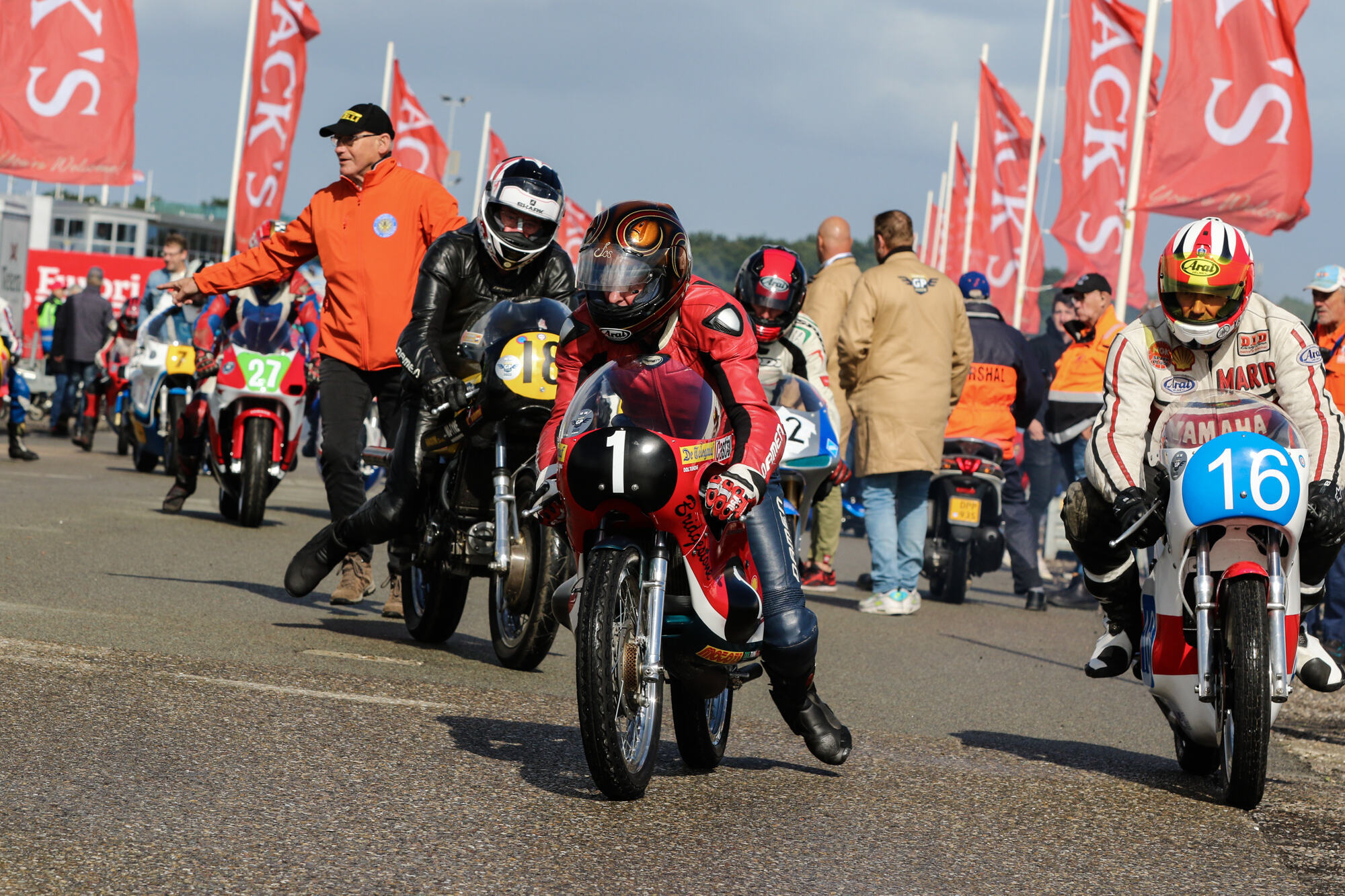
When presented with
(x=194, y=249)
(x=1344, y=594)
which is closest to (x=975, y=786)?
(x=1344, y=594)

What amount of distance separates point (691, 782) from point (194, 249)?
96.6m

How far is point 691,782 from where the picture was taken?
530 centimetres

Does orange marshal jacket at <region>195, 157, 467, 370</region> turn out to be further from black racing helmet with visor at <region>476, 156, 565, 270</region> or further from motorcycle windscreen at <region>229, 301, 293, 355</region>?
motorcycle windscreen at <region>229, 301, 293, 355</region>

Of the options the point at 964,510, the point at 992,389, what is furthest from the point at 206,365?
the point at 992,389

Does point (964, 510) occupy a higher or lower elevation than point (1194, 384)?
lower

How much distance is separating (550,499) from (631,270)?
0.68m

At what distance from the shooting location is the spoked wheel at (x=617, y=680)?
454 centimetres

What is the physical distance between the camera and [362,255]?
852cm

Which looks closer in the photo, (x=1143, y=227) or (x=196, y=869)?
(x=196, y=869)

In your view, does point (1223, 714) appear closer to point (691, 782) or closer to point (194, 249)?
point (691, 782)

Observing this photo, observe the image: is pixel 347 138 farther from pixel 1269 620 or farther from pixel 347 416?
pixel 1269 620

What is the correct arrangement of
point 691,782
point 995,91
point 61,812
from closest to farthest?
point 61,812 → point 691,782 → point 995,91

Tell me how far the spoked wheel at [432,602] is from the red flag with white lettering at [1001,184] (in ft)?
80.7

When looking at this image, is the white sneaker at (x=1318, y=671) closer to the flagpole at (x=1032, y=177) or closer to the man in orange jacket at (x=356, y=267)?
the man in orange jacket at (x=356, y=267)
